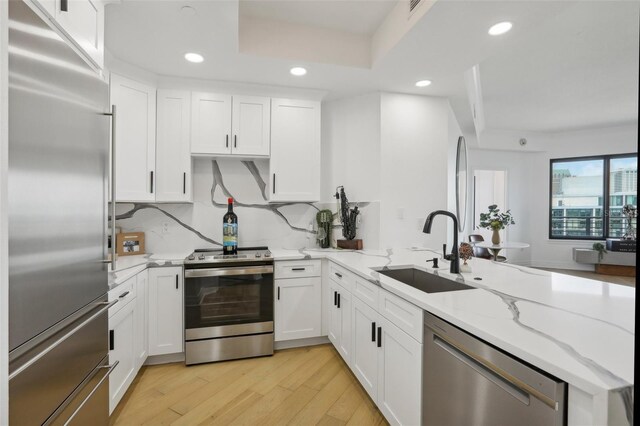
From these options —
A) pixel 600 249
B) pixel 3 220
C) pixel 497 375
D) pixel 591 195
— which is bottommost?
pixel 600 249

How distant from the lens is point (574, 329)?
3.52 ft

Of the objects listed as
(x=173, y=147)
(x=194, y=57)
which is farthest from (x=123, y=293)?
(x=194, y=57)

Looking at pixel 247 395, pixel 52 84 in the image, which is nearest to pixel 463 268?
pixel 247 395

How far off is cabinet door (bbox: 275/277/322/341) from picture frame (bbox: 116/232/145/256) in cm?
139

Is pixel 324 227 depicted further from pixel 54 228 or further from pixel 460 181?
pixel 460 181

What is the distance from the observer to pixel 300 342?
2986 millimetres

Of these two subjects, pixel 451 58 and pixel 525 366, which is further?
pixel 451 58

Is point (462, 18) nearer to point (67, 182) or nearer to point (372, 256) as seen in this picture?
point (372, 256)

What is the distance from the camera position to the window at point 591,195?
6.19 m

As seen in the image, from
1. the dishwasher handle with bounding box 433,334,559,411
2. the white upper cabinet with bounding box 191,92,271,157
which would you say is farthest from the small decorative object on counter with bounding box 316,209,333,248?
the dishwasher handle with bounding box 433,334,559,411

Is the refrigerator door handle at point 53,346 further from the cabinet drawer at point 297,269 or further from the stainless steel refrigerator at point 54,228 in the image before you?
the cabinet drawer at point 297,269

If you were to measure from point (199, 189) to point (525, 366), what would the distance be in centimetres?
308

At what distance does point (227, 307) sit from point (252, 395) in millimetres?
759

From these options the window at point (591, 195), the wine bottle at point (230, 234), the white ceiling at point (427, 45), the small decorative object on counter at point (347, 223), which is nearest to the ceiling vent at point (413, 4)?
the white ceiling at point (427, 45)
